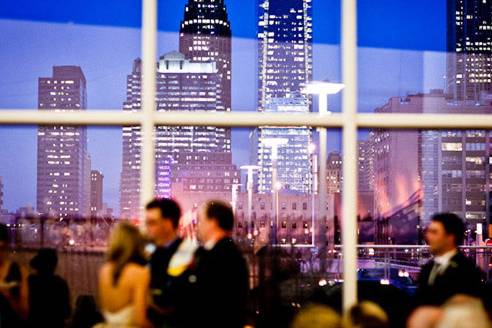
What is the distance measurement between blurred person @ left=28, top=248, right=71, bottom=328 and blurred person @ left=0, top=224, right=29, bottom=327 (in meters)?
0.28

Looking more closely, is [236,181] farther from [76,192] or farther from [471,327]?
[471,327]

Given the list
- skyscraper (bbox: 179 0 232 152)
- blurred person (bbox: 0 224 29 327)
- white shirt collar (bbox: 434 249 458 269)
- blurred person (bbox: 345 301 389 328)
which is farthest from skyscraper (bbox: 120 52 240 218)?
blurred person (bbox: 345 301 389 328)

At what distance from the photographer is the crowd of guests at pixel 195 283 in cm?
368

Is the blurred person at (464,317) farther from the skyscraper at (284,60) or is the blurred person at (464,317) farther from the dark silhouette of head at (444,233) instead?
the skyscraper at (284,60)

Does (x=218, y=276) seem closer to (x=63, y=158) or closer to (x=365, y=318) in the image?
(x=365, y=318)

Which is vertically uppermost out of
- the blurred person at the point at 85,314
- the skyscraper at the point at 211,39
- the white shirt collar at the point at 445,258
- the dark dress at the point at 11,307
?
the skyscraper at the point at 211,39

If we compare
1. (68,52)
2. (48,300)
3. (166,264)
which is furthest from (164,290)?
(68,52)

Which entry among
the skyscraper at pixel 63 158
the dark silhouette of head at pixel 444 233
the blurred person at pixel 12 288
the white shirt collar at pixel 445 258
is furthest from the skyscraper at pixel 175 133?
the white shirt collar at pixel 445 258

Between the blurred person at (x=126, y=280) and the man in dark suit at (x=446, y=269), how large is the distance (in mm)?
1478

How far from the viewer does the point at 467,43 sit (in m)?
6.72

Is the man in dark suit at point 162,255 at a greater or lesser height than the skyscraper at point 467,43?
lesser

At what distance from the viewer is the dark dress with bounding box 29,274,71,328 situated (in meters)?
4.78

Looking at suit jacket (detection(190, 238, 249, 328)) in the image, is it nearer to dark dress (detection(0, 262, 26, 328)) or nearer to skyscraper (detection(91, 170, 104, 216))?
dark dress (detection(0, 262, 26, 328))

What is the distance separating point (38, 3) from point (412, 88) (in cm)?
290
